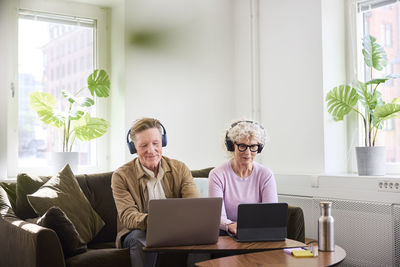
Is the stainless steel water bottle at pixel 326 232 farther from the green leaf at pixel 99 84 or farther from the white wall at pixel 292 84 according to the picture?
the green leaf at pixel 99 84

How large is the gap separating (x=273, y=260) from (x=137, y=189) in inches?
38.5

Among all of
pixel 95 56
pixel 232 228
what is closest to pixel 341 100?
pixel 232 228

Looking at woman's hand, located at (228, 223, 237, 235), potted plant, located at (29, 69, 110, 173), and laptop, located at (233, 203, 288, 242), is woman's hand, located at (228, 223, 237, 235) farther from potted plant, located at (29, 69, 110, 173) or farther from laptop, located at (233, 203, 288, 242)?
potted plant, located at (29, 69, 110, 173)

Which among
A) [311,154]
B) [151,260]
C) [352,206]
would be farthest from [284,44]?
[151,260]

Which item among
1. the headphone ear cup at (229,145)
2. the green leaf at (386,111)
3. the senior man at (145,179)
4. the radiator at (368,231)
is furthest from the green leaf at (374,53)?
the senior man at (145,179)

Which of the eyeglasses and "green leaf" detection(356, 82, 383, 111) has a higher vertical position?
"green leaf" detection(356, 82, 383, 111)

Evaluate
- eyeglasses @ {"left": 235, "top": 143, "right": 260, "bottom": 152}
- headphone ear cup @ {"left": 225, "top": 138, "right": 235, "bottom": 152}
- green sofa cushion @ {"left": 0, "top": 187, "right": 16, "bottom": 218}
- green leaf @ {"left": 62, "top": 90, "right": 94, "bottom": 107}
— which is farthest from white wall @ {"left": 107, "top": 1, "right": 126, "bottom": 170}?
eyeglasses @ {"left": 235, "top": 143, "right": 260, "bottom": 152}

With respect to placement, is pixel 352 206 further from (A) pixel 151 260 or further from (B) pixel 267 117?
(A) pixel 151 260

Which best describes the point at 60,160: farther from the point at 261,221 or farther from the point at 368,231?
the point at 368,231

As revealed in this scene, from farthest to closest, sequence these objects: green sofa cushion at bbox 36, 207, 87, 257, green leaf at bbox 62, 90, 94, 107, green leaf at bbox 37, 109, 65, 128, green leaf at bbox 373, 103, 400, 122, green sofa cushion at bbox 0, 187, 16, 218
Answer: green leaf at bbox 62, 90, 94, 107, green leaf at bbox 37, 109, 65, 128, green leaf at bbox 373, 103, 400, 122, green sofa cushion at bbox 0, 187, 16, 218, green sofa cushion at bbox 36, 207, 87, 257

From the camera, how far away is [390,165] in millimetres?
3594

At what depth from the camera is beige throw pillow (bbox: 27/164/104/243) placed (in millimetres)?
2814

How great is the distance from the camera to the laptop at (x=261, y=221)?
2.11 metres

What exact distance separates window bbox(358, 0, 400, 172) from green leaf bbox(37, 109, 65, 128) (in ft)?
7.94
